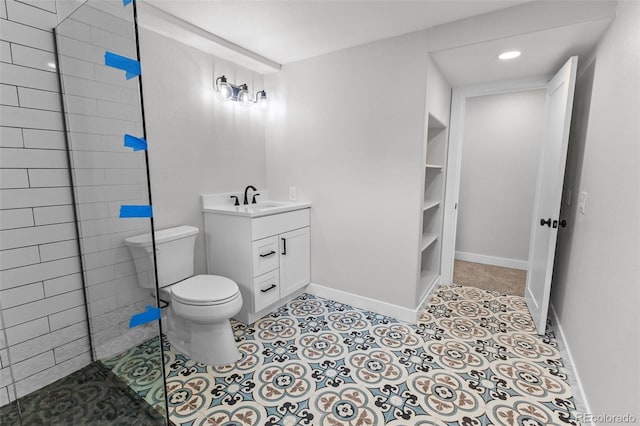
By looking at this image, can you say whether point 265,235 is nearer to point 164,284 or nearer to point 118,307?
point 164,284

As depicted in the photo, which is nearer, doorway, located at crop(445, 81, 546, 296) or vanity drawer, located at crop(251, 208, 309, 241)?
vanity drawer, located at crop(251, 208, 309, 241)

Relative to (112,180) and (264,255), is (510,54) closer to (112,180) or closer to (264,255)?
(264,255)

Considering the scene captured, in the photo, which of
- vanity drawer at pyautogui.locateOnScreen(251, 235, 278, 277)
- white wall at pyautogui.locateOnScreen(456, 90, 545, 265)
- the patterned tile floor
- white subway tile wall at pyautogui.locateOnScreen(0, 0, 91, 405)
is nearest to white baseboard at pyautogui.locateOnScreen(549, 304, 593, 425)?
the patterned tile floor

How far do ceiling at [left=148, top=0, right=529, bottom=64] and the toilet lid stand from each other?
178cm

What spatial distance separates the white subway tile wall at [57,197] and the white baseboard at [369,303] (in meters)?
1.76

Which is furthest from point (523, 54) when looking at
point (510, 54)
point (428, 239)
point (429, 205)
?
point (428, 239)

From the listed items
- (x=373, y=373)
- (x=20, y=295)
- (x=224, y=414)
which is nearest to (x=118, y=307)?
(x=20, y=295)

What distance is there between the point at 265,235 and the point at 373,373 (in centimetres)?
122

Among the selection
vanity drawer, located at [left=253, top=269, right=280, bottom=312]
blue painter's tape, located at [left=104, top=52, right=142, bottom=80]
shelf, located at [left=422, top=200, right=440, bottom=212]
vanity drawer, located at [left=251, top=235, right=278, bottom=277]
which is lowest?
vanity drawer, located at [left=253, top=269, right=280, bottom=312]

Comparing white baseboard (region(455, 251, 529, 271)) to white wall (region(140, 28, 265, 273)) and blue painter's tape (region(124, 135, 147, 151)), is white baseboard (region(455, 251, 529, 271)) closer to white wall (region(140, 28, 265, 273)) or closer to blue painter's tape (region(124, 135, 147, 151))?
white wall (region(140, 28, 265, 273))

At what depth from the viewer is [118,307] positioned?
139 centimetres

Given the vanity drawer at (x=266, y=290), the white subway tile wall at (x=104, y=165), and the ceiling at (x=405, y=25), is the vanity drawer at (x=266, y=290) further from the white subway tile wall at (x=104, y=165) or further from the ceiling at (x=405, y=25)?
the ceiling at (x=405, y=25)

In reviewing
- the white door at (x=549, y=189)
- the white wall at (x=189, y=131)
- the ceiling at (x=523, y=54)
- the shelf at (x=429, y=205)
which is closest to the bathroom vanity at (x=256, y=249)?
the white wall at (x=189, y=131)

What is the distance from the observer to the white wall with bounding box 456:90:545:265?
3.57 m
